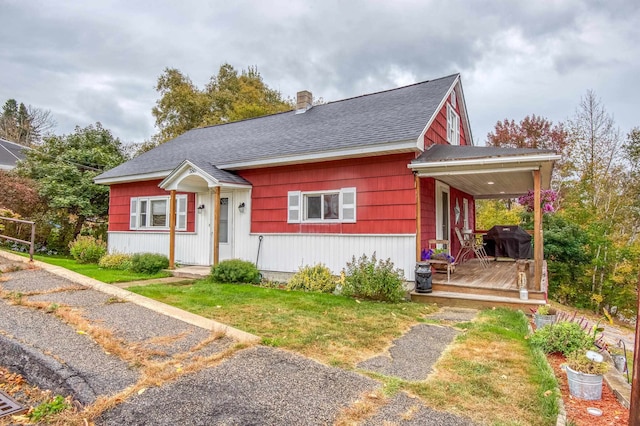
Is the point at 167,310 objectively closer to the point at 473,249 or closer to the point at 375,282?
the point at 375,282

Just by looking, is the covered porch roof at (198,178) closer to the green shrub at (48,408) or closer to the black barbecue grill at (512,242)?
the green shrub at (48,408)

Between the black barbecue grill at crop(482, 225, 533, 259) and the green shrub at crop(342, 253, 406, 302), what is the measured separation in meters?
5.07

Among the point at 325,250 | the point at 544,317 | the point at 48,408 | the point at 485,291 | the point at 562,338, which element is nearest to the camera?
the point at 48,408

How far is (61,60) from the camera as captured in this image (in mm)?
16031

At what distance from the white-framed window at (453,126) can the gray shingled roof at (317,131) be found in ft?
A: 3.36

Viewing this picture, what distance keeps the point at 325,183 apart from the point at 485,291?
4.07 meters

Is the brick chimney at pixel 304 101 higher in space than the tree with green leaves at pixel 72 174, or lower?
higher

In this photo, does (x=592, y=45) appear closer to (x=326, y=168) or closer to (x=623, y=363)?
(x=326, y=168)

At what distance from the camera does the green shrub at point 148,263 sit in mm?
9594

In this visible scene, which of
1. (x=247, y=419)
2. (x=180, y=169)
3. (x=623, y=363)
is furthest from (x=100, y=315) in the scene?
(x=623, y=363)

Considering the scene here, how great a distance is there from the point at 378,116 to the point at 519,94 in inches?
590

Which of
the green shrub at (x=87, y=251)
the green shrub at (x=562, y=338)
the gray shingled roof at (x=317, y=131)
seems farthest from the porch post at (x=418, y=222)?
the green shrub at (x=87, y=251)

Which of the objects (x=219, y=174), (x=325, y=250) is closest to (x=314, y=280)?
(x=325, y=250)

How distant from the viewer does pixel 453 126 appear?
11.0 meters
